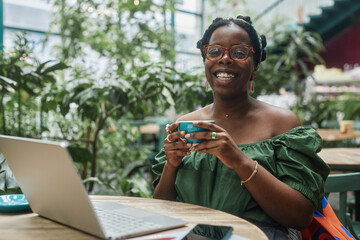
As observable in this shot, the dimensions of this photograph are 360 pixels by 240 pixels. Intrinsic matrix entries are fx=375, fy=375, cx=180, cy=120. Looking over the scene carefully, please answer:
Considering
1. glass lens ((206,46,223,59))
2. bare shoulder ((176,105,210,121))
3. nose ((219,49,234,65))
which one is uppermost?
glass lens ((206,46,223,59))

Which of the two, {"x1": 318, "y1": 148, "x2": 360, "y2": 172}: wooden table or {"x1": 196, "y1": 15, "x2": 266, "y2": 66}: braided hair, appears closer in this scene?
{"x1": 196, "y1": 15, "x2": 266, "y2": 66}: braided hair

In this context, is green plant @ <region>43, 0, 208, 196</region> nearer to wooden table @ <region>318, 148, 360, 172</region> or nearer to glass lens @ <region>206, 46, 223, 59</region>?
wooden table @ <region>318, 148, 360, 172</region>

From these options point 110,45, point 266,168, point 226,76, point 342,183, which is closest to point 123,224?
point 266,168

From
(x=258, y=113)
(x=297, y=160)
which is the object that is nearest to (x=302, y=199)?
(x=297, y=160)

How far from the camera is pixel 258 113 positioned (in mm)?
1507

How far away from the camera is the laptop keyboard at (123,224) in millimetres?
846

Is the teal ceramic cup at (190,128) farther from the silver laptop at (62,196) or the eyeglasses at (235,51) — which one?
the eyeglasses at (235,51)

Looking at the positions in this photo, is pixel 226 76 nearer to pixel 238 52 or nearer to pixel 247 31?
pixel 238 52

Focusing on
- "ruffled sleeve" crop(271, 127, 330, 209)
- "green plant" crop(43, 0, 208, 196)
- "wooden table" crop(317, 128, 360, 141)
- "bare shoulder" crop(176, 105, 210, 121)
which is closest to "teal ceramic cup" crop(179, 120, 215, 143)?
"ruffled sleeve" crop(271, 127, 330, 209)

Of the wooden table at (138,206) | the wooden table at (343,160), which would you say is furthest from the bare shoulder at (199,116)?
the wooden table at (343,160)

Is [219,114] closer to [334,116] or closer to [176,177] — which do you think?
[176,177]

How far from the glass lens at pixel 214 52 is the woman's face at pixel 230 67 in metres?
0.02

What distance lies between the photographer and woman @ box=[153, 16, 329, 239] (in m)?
1.22

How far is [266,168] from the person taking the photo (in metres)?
1.33
